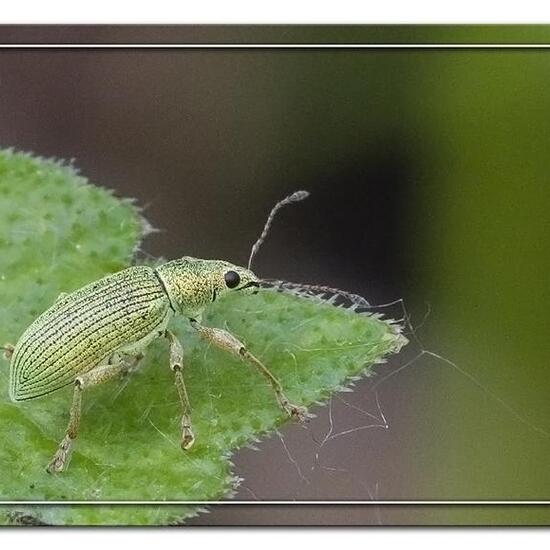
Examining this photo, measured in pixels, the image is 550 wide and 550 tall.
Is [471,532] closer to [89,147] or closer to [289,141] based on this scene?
[289,141]

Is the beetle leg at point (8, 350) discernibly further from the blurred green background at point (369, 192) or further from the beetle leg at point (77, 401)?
the blurred green background at point (369, 192)

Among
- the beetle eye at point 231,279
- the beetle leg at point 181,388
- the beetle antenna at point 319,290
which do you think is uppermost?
the beetle eye at point 231,279

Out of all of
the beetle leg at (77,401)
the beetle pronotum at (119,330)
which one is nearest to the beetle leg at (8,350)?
the beetle pronotum at (119,330)

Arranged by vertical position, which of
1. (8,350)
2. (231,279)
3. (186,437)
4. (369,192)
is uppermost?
(369,192)

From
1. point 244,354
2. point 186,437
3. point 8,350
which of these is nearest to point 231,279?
point 244,354

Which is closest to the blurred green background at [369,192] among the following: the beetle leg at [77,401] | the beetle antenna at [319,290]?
the beetle antenna at [319,290]

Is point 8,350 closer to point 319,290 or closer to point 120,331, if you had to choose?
point 120,331

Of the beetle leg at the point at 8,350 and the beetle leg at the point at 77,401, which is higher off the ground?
the beetle leg at the point at 8,350
